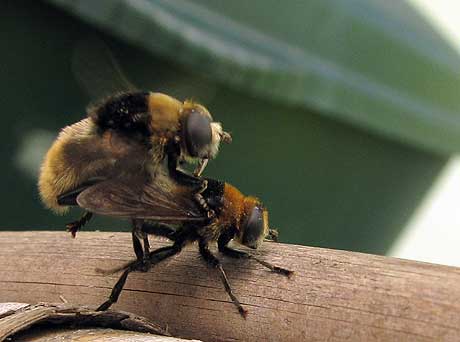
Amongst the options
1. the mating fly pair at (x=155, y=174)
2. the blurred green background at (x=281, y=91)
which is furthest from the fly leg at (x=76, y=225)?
the blurred green background at (x=281, y=91)

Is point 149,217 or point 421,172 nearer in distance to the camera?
point 149,217

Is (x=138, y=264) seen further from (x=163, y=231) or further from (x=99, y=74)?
(x=99, y=74)

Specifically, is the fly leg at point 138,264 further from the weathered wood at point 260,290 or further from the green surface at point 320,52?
the green surface at point 320,52

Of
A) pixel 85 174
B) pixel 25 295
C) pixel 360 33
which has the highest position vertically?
pixel 360 33

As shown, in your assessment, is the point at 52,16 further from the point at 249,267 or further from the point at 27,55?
the point at 249,267

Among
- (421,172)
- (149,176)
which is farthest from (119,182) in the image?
(421,172)

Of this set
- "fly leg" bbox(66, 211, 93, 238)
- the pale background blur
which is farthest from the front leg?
the pale background blur

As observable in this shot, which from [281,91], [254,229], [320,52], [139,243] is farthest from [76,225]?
[320,52]
